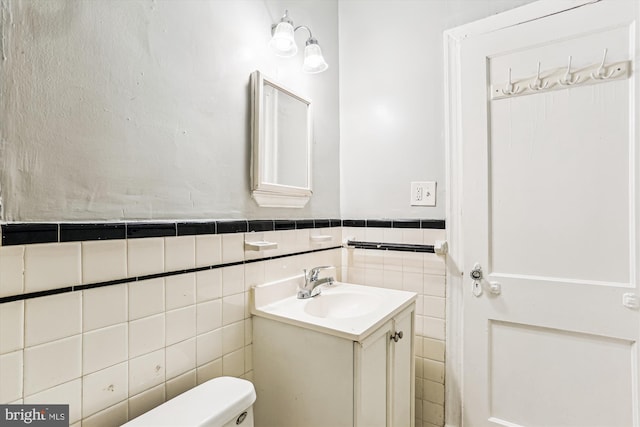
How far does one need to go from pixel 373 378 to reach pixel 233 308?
0.56m

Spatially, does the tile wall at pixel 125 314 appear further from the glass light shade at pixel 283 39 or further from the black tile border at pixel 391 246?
the glass light shade at pixel 283 39

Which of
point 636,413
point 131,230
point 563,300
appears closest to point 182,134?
point 131,230

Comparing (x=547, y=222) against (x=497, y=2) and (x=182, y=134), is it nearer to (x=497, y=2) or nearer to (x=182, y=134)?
(x=497, y=2)

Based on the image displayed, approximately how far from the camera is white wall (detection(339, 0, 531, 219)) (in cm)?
157

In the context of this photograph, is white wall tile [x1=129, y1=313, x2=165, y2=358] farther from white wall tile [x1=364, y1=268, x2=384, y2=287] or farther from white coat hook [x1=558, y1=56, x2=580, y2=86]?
white coat hook [x1=558, y1=56, x2=580, y2=86]

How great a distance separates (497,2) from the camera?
143cm

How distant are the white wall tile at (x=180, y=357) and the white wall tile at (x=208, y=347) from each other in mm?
19

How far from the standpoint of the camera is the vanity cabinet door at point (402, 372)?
1.22 m

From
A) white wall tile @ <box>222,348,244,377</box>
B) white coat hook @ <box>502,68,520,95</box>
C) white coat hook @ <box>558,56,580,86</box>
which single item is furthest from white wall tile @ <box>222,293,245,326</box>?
white coat hook @ <box>558,56,580,86</box>

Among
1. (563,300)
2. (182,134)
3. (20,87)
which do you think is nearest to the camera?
(20,87)

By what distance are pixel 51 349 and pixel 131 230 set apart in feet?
1.05

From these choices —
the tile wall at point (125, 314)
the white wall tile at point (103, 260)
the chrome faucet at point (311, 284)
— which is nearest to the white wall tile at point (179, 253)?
the tile wall at point (125, 314)

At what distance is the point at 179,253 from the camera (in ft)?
3.20

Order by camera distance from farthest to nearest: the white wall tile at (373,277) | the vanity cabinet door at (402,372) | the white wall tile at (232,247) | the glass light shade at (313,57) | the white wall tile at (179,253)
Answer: the white wall tile at (373,277), the glass light shade at (313,57), the vanity cabinet door at (402,372), the white wall tile at (232,247), the white wall tile at (179,253)
